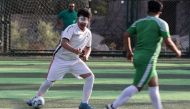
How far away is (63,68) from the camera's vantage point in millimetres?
9102

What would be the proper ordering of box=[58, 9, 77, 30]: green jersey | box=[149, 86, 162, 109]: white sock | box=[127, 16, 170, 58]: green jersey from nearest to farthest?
1. box=[127, 16, 170, 58]: green jersey
2. box=[149, 86, 162, 109]: white sock
3. box=[58, 9, 77, 30]: green jersey

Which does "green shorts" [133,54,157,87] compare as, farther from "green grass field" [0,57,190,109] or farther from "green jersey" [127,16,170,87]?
"green grass field" [0,57,190,109]

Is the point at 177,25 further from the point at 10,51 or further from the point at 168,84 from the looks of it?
the point at 168,84

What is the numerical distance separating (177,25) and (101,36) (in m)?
4.38

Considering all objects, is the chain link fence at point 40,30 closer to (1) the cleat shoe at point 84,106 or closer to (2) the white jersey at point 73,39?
(2) the white jersey at point 73,39

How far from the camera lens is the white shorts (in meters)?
9.09

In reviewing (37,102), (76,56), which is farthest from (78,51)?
(37,102)

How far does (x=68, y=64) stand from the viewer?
9.12 meters

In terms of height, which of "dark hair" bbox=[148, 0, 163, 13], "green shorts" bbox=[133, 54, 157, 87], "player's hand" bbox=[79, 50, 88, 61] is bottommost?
"player's hand" bbox=[79, 50, 88, 61]

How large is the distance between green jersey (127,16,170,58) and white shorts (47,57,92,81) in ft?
4.61

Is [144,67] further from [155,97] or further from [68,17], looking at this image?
[68,17]

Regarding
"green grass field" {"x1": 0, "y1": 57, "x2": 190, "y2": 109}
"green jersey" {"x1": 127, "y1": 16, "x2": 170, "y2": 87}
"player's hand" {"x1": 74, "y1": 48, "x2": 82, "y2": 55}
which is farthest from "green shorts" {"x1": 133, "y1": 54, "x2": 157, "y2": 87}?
"green grass field" {"x1": 0, "y1": 57, "x2": 190, "y2": 109}

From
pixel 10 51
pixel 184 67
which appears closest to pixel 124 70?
pixel 184 67

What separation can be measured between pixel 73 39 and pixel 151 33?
4.90 ft
